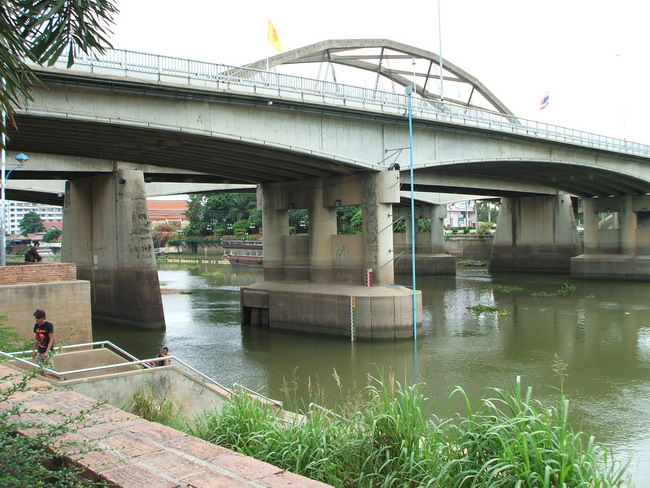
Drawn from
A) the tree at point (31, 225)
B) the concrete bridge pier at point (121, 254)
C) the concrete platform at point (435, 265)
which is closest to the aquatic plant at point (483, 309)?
the concrete bridge pier at point (121, 254)

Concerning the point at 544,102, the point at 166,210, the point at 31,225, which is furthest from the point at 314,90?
the point at 31,225

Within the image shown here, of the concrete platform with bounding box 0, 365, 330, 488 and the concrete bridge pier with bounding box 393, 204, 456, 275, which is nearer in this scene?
the concrete platform with bounding box 0, 365, 330, 488

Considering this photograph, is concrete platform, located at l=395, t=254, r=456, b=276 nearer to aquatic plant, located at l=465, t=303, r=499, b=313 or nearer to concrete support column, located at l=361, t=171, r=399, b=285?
aquatic plant, located at l=465, t=303, r=499, b=313

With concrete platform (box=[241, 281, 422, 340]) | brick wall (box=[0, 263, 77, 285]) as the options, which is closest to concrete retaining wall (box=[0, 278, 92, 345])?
brick wall (box=[0, 263, 77, 285])

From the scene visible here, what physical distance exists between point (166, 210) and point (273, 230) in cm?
11422

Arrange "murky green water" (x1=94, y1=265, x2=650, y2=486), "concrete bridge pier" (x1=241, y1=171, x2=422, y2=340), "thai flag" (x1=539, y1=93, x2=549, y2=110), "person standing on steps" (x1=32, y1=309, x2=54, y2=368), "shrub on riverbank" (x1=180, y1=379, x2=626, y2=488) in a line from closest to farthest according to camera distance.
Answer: "shrub on riverbank" (x1=180, y1=379, x2=626, y2=488), "person standing on steps" (x1=32, y1=309, x2=54, y2=368), "murky green water" (x1=94, y1=265, x2=650, y2=486), "concrete bridge pier" (x1=241, y1=171, x2=422, y2=340), "thai flag" (x1=539, y1=93, x2=549, y2=110)

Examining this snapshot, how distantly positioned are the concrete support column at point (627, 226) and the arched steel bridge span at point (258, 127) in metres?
13.7

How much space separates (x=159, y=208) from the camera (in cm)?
14000

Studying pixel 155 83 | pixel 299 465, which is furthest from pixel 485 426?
pixel 155 83

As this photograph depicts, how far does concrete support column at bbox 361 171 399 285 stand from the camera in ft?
85.8

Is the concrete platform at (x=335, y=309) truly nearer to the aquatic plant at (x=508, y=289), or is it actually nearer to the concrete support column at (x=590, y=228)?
the aquatic plant at (x=508, y=289)

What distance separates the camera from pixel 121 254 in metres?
29.0

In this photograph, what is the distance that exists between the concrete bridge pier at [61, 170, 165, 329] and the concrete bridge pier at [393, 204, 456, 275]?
32.8 m

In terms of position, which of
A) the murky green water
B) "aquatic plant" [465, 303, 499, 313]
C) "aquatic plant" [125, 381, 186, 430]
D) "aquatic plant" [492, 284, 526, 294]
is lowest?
the murky green water
